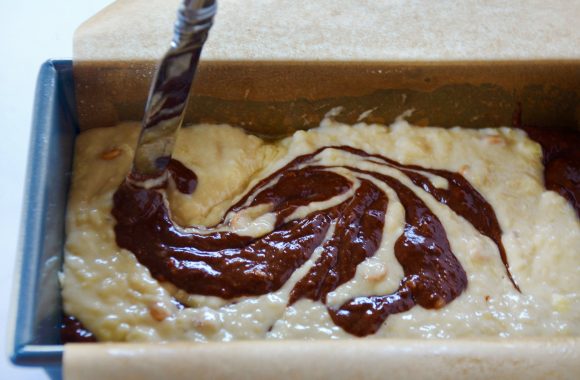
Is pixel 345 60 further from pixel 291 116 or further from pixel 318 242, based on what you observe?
pixel 318 242

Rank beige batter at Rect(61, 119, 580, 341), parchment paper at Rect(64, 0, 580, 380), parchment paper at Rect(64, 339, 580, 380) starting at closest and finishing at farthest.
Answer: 1. parchment paper at Rect(64, 339, 580, 380)
2. beige batter at Rect(61, 119, 580, 341)
3. parchment paper at Rect(64, 0, 580, 380)

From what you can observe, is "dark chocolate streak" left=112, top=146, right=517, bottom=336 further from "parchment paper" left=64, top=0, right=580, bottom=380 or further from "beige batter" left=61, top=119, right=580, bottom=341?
"parchment paper" left=64, top=0, right=580, bottom=380

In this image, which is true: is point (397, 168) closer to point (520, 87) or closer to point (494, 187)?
point (494, 187)

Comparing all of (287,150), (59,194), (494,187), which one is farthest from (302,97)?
(59,194)

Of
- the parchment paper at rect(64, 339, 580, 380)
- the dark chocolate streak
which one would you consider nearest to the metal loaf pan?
the parchment paper at rect(64, 339, 580, 380)

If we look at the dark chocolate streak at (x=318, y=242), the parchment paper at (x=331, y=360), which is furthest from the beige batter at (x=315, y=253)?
the parchment paper at (x=331, y=360)

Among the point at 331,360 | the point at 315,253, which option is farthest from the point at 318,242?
the point at 331,360

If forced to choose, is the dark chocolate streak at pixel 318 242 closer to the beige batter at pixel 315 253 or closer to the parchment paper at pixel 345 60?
the beige batter at pixel 315 253
